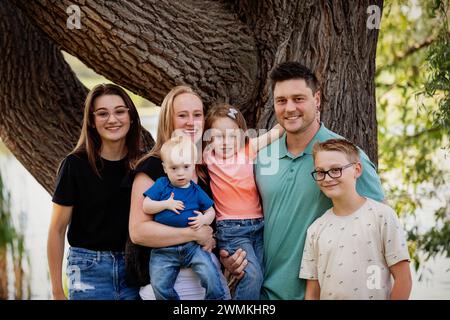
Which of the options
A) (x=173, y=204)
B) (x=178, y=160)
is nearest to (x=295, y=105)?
(x=178, y=160)

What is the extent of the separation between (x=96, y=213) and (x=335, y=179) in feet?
3.72

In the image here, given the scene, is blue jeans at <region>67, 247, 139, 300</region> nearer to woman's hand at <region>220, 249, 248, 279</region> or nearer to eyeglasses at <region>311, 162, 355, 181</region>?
woman's hand at <region>220, 249, 248, 279</region>

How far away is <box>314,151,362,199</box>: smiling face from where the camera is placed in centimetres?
351

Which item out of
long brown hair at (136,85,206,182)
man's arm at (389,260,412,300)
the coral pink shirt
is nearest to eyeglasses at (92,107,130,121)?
long brown hair at (136,85,206,182)

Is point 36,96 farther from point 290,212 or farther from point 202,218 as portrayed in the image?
point 290,212

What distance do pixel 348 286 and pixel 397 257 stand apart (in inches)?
9.8

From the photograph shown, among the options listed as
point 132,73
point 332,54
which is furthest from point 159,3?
point 332,54

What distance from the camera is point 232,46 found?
15.7ft

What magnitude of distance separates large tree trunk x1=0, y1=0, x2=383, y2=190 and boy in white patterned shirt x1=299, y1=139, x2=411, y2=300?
109 centimetres

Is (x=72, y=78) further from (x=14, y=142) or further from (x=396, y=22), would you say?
(x=396, y=22)

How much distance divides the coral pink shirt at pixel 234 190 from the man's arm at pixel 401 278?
69 centimetres

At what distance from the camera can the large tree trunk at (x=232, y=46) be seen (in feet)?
14.7

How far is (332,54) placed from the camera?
465 cm

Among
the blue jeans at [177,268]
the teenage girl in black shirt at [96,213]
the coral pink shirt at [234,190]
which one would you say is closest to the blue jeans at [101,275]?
the teenage girl in black shirt at [96,213]
